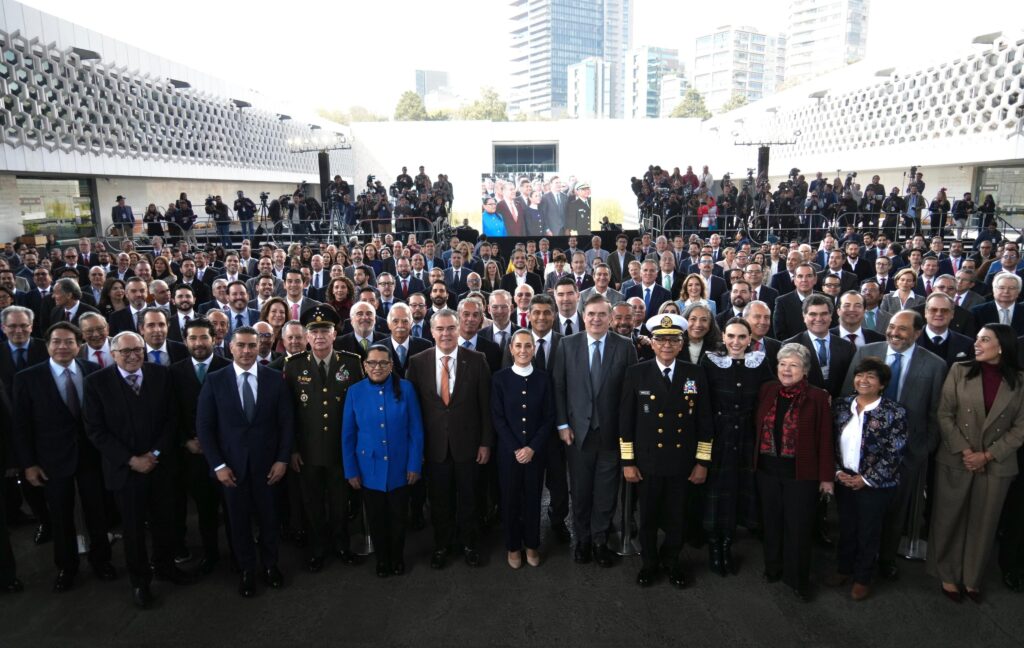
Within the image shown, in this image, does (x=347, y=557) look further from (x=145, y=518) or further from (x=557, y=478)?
Answer: (x=557, y=478)

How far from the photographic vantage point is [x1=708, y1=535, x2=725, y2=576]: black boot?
4305 mm

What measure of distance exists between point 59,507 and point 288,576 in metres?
1.62

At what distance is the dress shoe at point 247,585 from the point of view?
4141 mm

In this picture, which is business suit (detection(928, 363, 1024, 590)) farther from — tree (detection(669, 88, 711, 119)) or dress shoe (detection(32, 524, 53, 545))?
tree (detection(669, 88, 711, 119))

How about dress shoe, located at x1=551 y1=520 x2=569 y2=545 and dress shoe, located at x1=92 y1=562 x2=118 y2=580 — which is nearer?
dress shoe, located at x1=92 y1=562 x2=118 y2=580

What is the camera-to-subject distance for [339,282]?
6.85 metres

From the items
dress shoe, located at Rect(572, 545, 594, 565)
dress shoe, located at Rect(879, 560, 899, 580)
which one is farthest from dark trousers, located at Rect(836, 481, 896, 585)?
dress shoe, located at Rect(572, 545, 594, 565)

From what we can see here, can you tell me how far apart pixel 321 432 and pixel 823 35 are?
149m

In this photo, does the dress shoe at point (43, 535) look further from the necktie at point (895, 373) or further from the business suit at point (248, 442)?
the necktie at point (895, 373)

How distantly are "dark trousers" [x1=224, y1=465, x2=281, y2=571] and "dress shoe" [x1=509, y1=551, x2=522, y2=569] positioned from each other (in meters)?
1.66

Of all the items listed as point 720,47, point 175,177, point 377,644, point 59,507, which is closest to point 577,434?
point 377,644

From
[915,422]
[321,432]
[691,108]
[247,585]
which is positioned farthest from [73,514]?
[691,108]

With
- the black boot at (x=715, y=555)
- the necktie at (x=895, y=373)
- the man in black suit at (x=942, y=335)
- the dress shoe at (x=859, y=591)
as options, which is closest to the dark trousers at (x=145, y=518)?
the black boot at (x=715, y=555)

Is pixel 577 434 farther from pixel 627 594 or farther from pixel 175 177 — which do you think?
pixel 175 177
